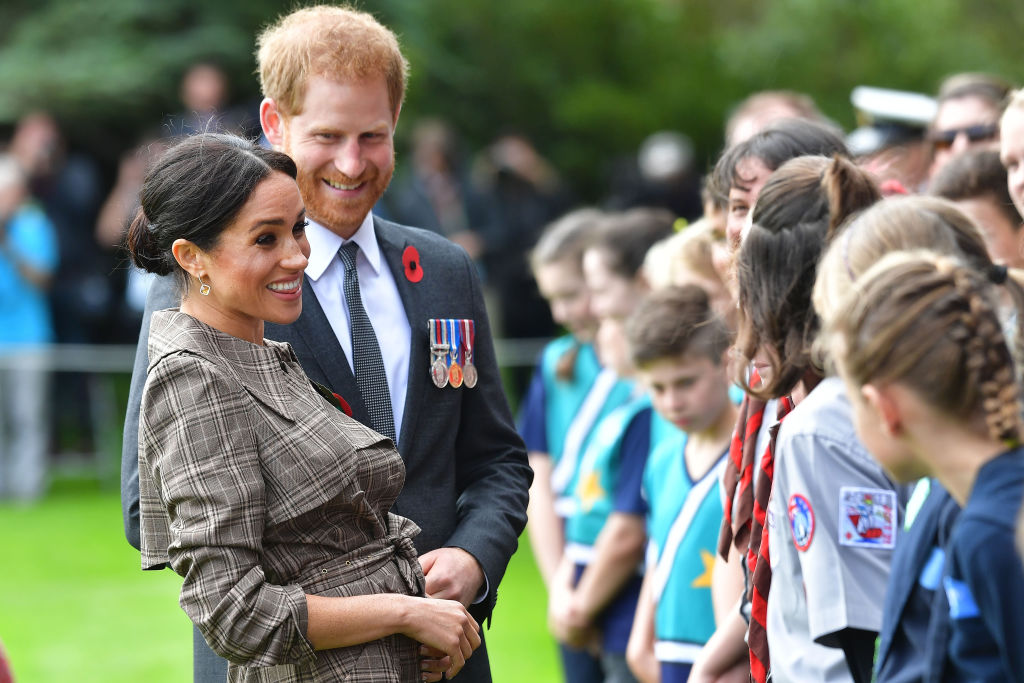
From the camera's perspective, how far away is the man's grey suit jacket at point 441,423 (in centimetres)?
297

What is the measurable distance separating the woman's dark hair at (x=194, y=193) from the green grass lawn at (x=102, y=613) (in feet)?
13.6

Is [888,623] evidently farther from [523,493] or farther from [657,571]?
[657,571]

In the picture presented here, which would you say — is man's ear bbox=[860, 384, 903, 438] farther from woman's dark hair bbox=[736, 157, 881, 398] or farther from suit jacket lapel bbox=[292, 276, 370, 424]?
suit jacket lapel bbox=[292, 276, 370, 424]

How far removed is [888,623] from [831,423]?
48cm

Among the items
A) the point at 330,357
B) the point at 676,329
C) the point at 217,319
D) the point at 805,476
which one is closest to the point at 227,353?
the point at 217,319

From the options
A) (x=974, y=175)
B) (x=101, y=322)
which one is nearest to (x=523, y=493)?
(x=974, y=175)

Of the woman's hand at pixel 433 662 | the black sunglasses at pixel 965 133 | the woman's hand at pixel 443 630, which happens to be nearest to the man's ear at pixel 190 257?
the woman's hand at pixel 443 630

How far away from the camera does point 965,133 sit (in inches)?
206

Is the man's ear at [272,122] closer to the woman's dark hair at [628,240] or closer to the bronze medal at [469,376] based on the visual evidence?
the bronze medal at [469,376]

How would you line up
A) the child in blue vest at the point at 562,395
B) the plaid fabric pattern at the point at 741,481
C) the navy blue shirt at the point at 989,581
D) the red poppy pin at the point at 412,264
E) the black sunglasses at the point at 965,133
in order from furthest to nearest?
1. the child in blue vest at the point at 562,395
2. the black sunglasses at the point at 965,133
3. the red poppy pin at the point at 412,264
4. the plaid fabric pattern at the point at 741,481
5. the navy blue shirt at the point at 989,581

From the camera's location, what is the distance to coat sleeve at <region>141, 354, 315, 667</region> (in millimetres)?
2377

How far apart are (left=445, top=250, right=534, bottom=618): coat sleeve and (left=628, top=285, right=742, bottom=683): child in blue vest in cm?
70

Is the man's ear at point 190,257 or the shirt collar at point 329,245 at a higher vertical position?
the man's ear at point 190,257

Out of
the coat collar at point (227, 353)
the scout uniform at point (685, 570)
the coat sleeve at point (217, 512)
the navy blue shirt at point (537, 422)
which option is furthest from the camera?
the navy blue shirt at point (537, 422)
